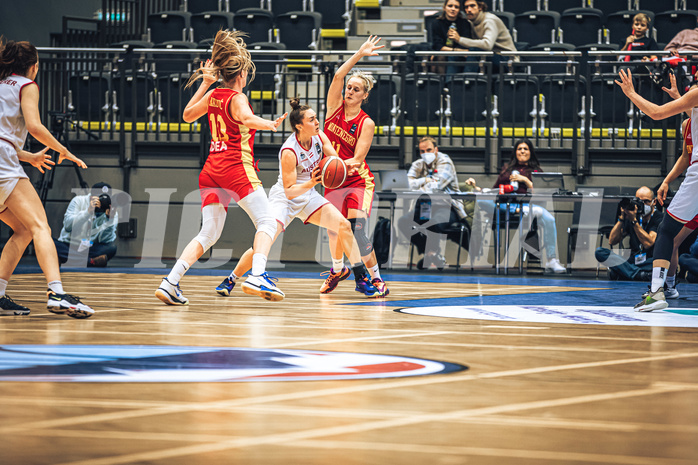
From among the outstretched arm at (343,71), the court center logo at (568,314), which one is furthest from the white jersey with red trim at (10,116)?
the court center logo at (568,314)

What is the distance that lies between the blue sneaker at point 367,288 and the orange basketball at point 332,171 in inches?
32.8

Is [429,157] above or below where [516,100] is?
below

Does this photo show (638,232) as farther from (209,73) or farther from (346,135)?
(209,73)

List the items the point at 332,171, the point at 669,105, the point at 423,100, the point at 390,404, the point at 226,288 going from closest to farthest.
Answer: the point at 390,404 → the point at 669,105 → the point at 332,171 → the point at 226,288 → the point at 423,100

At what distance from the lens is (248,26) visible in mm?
13023

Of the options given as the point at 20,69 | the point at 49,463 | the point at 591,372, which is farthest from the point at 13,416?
the point at 20,69

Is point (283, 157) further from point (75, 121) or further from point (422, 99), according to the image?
point (75, 121)

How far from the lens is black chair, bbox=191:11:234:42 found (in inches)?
521

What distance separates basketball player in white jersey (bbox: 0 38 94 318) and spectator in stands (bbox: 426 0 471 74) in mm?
6929

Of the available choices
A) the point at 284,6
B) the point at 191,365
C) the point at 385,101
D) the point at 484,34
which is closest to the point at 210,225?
the point at 191,365

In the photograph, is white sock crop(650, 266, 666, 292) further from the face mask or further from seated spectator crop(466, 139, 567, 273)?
the face mask

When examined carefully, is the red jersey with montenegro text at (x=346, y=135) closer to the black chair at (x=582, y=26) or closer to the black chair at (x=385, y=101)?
the black chair at (x=385, y=101)

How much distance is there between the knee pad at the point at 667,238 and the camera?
5.84 meters

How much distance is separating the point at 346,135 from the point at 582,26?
7.41 metres
